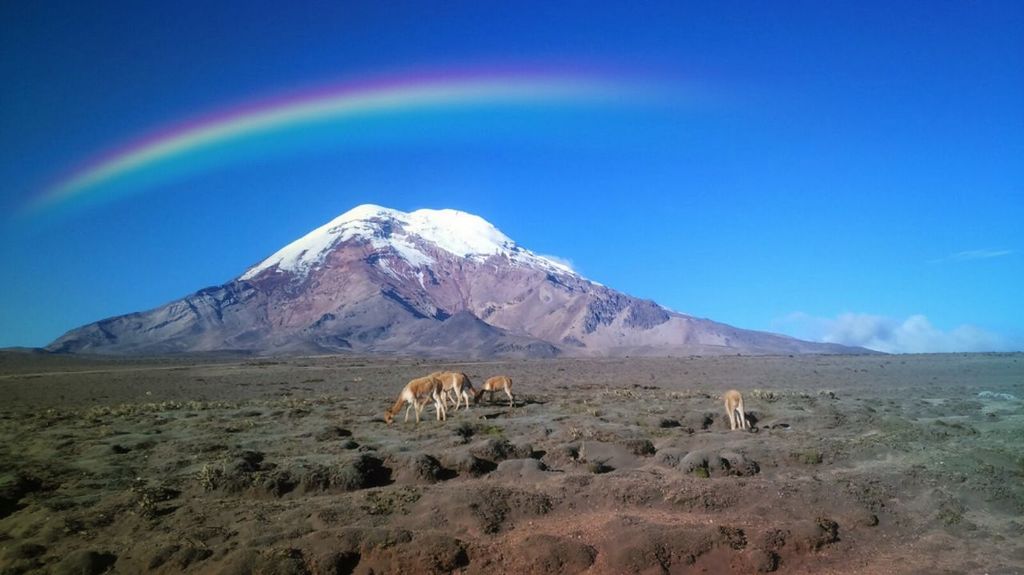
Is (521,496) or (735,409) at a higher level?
(735,409)

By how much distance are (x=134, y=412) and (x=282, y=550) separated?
2387 cm

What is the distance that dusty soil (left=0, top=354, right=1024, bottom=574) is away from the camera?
1182cm

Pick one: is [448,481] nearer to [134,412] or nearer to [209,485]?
[209,485]

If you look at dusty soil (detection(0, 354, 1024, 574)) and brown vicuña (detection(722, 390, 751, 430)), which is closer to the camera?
dusty soil (detection(0, 354, 1024, 574))

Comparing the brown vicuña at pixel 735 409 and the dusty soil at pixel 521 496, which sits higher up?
the brown vicuña at pixel 735 409

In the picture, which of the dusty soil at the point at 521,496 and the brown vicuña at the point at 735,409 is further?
the brown vicuña at the point at 735,409

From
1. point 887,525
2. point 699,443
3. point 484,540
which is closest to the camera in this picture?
point 484,540

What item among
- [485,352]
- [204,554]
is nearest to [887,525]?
[204,554]

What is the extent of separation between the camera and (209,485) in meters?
15.3

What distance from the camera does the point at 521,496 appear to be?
14344 mm

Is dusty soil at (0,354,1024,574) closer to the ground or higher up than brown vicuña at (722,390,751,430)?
closer to the ground

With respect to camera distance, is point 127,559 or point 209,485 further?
point 209,485

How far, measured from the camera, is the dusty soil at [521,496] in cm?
1182

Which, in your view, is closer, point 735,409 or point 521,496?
point 521,496
